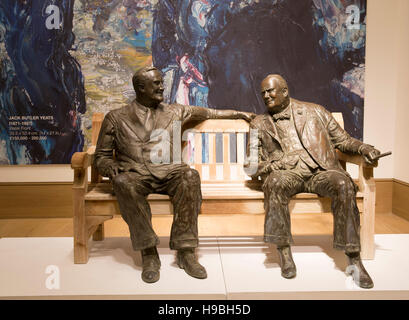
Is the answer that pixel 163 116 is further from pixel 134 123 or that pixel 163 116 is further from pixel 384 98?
pixel 384 98

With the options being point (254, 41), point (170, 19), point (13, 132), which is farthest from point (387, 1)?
point (13, 132)

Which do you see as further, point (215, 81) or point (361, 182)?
point (215, 81)

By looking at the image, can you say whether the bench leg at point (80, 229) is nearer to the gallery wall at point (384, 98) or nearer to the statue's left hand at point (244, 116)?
the statue's left hand at point (244, 116)

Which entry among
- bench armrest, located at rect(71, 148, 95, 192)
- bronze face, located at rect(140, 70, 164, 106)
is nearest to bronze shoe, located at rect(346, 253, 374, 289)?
bronze face, located at rect(140, 70, 164, 106)

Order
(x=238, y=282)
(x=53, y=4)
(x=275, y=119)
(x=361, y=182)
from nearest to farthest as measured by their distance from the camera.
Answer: (x=238, y=282) → (x=361, y=182) → (x=275, y=119) → (x=53, y=4)

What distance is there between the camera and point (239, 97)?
505 centimetres

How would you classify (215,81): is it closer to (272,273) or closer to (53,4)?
(53,4)

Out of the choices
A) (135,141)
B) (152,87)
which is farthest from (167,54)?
(135,141)

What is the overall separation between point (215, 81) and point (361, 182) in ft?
7.52

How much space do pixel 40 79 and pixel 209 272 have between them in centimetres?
328

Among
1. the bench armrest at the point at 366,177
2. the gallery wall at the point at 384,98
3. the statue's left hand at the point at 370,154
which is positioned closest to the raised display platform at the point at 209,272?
the bench armrest at the point at 366,177

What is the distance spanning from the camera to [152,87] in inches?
138

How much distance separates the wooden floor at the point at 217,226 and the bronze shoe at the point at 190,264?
4.75 feet

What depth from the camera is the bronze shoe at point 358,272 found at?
277 centimetres
